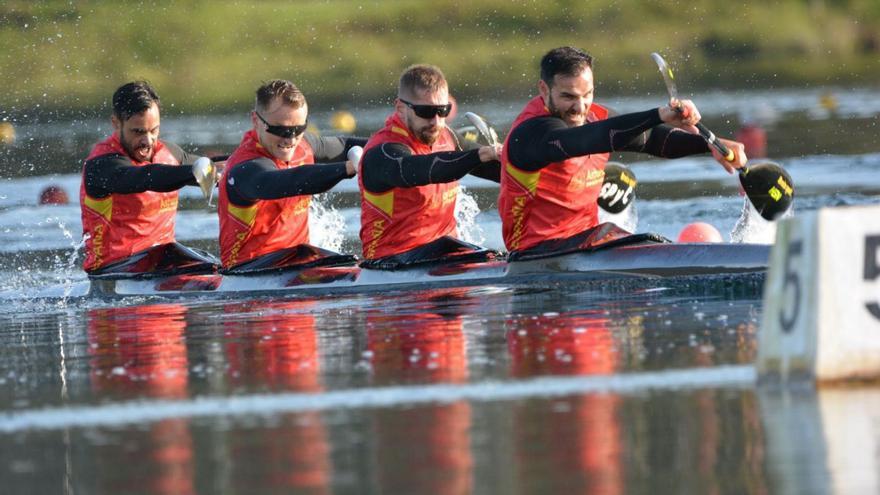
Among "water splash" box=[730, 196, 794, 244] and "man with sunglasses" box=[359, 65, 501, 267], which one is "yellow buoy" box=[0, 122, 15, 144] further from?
"water splash" box=[730, 196, 794, 244]

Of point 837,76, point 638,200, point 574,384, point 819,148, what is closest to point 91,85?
point 837,76

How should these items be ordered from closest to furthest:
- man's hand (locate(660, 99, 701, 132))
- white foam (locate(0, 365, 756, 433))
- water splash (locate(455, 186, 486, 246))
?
white foam (locate(0, 365, 756, 433)), man's hand (locate(660, 99, 701, 132)), water splash (locate(455, 186, 486, 246))

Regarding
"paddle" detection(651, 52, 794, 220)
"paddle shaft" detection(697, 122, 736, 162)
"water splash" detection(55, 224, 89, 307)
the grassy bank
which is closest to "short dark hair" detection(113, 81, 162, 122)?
"water splash" detection(55, 224, 89, 307)

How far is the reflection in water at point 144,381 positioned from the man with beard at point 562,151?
2.17m

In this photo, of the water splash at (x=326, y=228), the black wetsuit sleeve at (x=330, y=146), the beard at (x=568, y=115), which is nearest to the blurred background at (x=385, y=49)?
the water splash at (x=326, y=228)

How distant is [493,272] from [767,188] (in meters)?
1.81

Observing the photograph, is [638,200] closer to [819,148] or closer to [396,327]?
[819,148]

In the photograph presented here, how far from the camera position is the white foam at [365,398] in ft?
25.1

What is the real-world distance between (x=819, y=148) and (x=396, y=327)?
1639 cm

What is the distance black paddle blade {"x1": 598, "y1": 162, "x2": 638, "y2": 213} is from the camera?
12766mm

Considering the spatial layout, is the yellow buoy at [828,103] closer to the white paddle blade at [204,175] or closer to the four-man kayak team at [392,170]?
the four-man kayak team at [392,170]

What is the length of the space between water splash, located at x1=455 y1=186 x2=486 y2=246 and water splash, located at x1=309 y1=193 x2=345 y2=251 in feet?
3.63

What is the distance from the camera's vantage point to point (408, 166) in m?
11.5

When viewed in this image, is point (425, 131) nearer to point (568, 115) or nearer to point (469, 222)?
point (568, 115)
